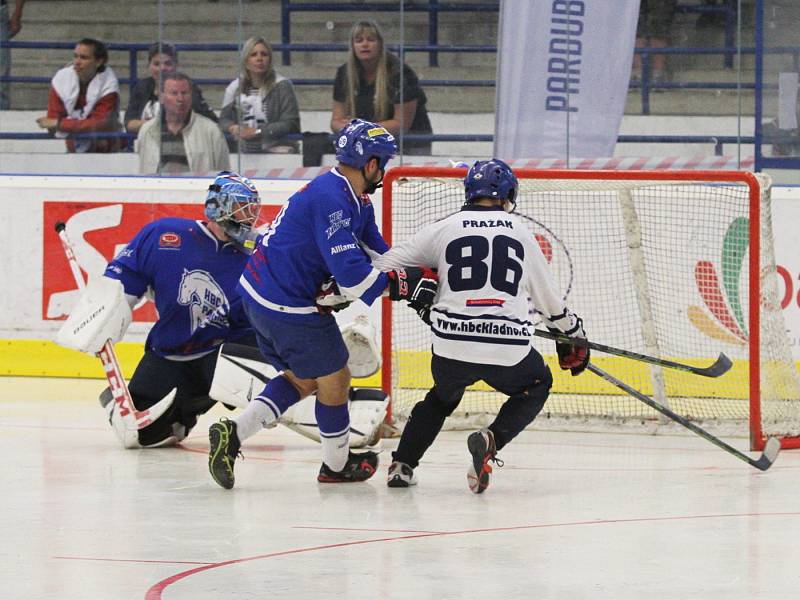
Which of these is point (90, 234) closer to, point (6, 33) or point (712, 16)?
point (6, 33)

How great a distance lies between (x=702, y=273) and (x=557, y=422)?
3.48ft

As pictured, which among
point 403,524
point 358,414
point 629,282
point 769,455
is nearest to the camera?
point 403,524

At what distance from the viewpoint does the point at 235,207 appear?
617 cm

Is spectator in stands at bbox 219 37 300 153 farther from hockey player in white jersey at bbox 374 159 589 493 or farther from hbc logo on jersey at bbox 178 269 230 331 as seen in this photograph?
hockey player in white jersey at bbox 374 159 589 493

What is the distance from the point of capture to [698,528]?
4707mm

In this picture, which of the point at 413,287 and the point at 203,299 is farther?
the point at 203,299

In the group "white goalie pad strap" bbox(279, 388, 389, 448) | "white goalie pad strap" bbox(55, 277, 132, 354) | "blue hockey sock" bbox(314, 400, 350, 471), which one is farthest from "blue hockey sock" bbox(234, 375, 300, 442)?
"white goalie pad strap" bbox(55, 277, 132, 354)

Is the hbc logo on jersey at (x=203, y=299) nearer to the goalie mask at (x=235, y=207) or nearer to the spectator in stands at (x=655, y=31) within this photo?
the goalie mask at (x=235, y=207)

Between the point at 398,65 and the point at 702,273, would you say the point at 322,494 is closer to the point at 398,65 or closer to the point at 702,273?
the point at 702,273

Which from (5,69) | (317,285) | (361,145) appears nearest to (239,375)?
(317,285)

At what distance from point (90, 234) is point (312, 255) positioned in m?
3.41

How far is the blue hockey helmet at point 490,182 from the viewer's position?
5.27 metres

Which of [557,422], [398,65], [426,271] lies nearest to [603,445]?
[557,422]

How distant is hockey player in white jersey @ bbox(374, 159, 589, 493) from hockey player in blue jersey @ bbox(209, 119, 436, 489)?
110 millimetres
